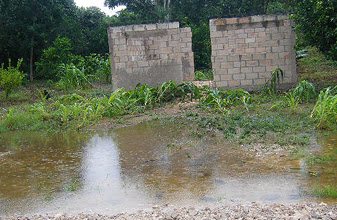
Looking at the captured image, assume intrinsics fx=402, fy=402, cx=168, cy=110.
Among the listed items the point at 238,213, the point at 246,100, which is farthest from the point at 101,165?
the point at 246,100

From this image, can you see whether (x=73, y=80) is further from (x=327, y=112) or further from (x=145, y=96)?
(x=327, y=112)

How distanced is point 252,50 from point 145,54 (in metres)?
3.01

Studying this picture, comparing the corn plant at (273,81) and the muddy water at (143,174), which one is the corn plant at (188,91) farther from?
the muddy water at (143,174)

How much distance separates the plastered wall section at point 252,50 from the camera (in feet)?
33.8

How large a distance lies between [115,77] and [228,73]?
3.24 metres

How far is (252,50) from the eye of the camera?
1041 centimetres

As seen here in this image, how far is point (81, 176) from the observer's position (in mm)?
5262

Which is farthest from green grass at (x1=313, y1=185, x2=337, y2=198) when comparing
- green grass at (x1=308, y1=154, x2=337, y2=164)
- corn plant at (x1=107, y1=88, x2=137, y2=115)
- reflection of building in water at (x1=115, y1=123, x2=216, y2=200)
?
corn plant at (x1=107, y1=88, x2=137, y2=115)

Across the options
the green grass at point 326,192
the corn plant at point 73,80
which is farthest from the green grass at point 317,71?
the corn plant at point 73,80

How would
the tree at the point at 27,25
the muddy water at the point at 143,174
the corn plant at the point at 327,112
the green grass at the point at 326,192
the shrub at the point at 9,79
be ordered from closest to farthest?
the green grass at the point at 326,192, the muddy water at the point at 143,174, the corn plant at the point at 327,112, the shrub at the point at 9,79, the tree at the point at 27,25

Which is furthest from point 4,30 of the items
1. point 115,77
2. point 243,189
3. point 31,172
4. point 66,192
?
point 243,189

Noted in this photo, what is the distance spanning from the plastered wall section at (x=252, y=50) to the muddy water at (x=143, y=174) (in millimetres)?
3793

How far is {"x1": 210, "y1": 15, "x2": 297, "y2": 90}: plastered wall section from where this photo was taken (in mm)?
10297

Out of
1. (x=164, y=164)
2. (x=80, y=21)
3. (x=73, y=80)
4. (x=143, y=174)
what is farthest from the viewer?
(x=80, y=21)
